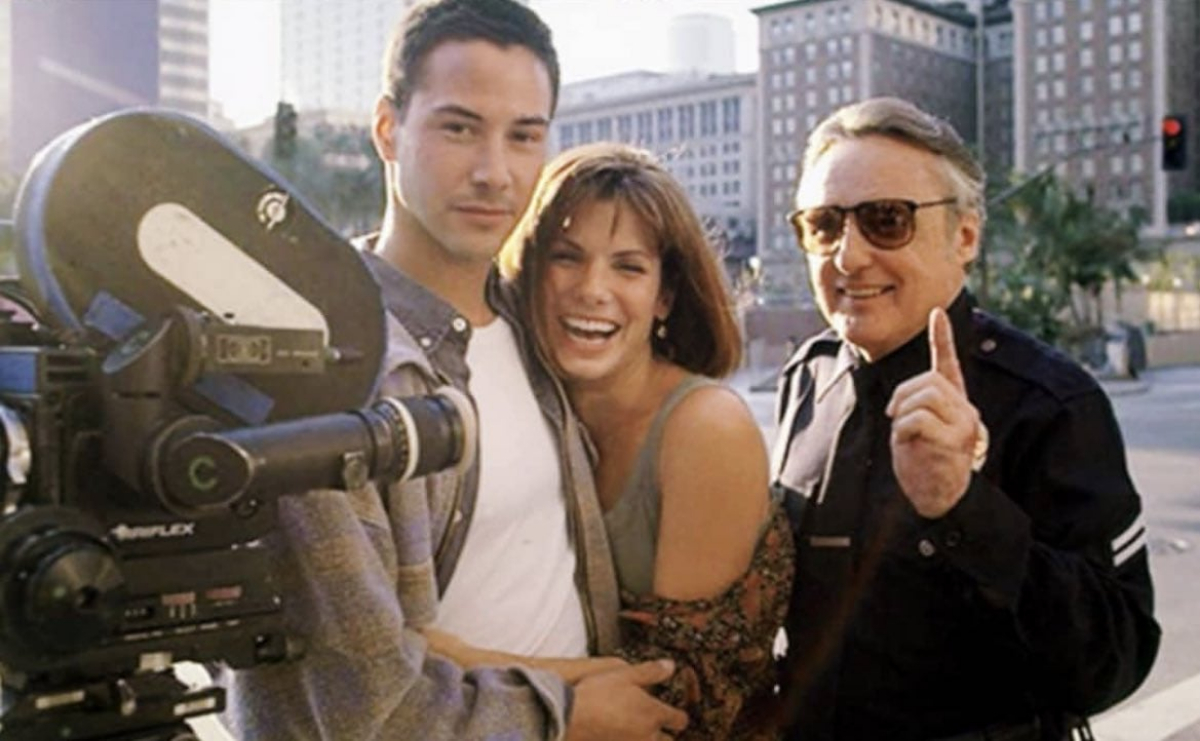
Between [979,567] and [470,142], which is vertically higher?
[470,142]

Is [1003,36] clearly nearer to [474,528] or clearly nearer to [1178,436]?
[1178,436]

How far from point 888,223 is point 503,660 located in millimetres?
1102

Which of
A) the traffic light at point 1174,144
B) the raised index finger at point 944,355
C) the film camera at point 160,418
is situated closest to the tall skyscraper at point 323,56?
the raised index finger at point 944,355

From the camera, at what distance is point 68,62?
11.2 meters

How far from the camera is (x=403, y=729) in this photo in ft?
6.07

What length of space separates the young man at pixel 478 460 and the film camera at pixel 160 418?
0.34 m

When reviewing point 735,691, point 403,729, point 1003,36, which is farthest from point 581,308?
point 1003,36

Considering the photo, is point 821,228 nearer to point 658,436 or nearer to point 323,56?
point 658,436

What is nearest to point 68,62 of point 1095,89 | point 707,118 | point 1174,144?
point 1174,144

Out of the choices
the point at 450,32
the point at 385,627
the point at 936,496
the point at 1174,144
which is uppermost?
the point at 1174,144

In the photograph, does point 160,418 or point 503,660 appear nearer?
point 160,418

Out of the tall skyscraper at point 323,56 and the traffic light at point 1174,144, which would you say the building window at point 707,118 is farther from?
the traffic light at point 1174,144

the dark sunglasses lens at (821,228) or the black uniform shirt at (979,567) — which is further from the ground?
the dark sunglasses lens at (821,228)

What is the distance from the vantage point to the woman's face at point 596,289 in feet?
8.39
